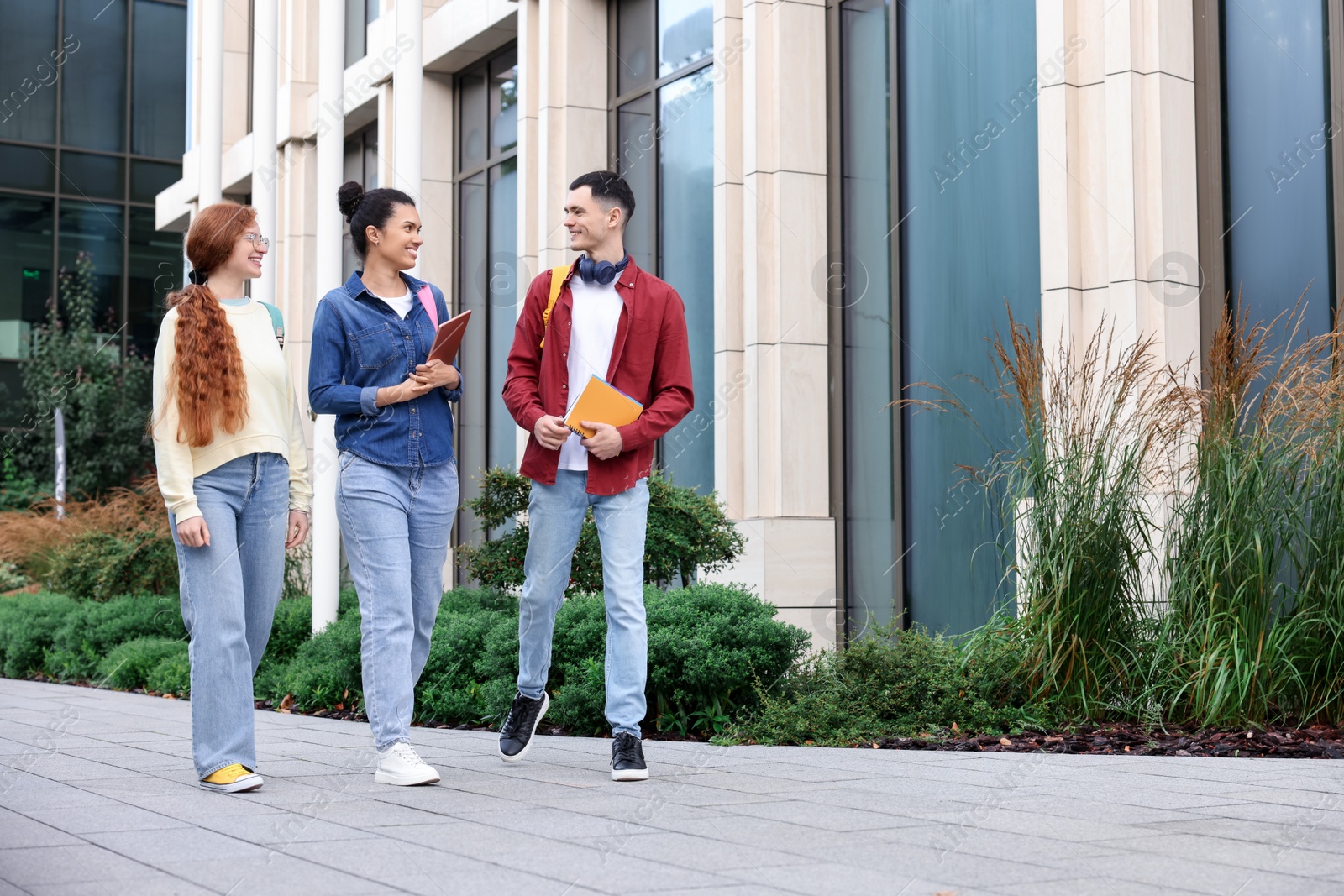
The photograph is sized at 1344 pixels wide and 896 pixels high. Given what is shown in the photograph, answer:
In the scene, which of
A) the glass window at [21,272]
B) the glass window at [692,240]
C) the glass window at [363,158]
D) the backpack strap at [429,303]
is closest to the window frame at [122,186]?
the glass window at [21,272]

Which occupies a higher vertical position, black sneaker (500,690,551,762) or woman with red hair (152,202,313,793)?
woman with red hair (152,202,313,793)

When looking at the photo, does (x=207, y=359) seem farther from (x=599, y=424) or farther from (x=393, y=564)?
(x=599, y=424)

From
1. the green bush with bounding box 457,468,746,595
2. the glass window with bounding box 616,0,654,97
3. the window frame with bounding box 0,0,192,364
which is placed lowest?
the green bush with bounding box 457,468,746,595

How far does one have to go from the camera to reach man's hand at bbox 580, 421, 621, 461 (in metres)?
5.08

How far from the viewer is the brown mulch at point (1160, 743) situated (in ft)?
19.2

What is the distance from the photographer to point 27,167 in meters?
29.0

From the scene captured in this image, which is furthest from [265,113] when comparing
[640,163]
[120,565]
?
[120,565]

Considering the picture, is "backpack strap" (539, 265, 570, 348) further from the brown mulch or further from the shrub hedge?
the brown mulch

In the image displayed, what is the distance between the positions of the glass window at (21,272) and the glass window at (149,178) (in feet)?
6.35

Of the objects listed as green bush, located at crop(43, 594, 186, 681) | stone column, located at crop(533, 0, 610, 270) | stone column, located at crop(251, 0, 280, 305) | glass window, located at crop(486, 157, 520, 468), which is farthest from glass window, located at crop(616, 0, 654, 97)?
green bush, located at crop(43, 594, 186, 681)

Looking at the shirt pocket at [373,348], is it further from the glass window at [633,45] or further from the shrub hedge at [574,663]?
the glass window at [633,45]

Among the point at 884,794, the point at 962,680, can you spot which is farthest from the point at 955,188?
the point at 884,794

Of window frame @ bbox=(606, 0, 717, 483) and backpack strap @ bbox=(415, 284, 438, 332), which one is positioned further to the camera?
window frame @ bbox=(606, 0, 717, 483)

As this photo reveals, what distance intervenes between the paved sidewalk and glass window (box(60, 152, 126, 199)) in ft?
83.6
